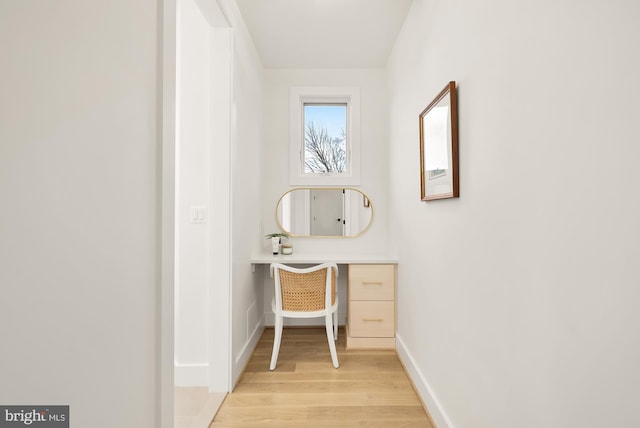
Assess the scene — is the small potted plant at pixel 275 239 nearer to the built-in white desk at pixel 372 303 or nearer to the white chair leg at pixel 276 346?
the built-in white desk at pixel 372 303

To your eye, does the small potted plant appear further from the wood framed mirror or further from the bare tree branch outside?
the wood framed mirror

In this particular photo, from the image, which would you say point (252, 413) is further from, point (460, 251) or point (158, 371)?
point (460, 251)

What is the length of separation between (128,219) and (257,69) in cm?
256

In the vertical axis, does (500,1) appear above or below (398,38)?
below

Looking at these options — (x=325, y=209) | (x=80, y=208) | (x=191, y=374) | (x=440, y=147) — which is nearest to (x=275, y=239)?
(x=325, y=209)

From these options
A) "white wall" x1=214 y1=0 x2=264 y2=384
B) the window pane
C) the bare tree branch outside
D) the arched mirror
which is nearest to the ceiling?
"white wall" x1=214 y1=0 x2=264 y2=384

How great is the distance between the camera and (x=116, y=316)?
3.03ft

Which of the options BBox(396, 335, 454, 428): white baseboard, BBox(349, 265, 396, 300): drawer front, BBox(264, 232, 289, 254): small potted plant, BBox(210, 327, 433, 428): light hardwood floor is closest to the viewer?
BBox(396, 335, 454, 428): white baseboard

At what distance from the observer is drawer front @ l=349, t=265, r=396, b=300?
282 centimetres

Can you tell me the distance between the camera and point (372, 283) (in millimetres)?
2824

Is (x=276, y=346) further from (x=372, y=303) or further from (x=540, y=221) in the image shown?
(x=540, y=221)

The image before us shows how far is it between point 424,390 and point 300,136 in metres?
2.53

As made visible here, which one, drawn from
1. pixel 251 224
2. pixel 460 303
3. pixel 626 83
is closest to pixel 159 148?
pixel 626 83

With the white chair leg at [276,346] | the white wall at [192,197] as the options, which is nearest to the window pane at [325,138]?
the white wall at [192,197]
